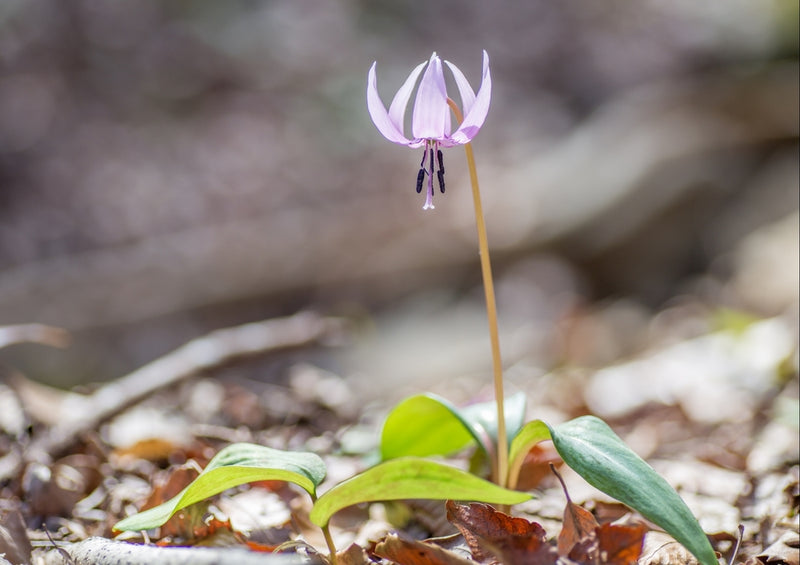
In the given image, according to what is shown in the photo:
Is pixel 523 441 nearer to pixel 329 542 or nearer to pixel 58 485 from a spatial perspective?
pixel 329 542

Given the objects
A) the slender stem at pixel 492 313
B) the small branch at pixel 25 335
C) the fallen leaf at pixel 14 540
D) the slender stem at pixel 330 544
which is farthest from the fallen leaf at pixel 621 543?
the small branch at pixel 25 335

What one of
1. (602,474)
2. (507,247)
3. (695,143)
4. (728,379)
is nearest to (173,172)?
(507,247)

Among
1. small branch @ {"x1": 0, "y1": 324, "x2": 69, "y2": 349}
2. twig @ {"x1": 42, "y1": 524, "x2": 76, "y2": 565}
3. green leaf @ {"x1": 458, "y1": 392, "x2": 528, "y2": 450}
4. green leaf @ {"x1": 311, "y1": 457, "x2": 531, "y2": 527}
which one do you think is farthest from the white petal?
small branch @ {"x1": 0, "y1": 324, "x2": 69, "y2": 349}

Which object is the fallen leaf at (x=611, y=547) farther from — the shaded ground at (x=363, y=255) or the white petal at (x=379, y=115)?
the white petal at (x=379, y=115)

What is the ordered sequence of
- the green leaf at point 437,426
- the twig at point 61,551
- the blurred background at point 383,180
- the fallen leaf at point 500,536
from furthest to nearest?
the blurred background at point 383,180 → the green leaf at point 437,426 → the twig at point 61,551 → the fallen leaf at point 500,536

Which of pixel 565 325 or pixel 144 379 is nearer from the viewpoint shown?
pixel 144 379

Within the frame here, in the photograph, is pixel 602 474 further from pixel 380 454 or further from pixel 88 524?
pixel 88 524

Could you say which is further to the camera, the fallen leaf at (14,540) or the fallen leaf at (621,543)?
the fallen leaf at (14,540)
